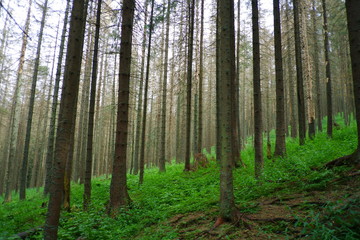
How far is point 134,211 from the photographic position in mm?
6062

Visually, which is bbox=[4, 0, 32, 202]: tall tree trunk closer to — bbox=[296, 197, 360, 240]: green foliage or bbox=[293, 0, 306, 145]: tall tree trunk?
bbox=[296, 197, 360, 240]: green foliage

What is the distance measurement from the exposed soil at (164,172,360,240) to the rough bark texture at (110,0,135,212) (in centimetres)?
217

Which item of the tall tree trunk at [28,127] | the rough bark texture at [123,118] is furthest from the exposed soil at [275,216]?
the tall tree trunk at [28,127]

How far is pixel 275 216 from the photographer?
387 cm

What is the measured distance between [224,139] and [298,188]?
7.57ft

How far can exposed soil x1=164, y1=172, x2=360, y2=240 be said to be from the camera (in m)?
3.46

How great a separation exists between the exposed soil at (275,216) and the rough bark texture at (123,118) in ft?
7.11

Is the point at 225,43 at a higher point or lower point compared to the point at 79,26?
lower

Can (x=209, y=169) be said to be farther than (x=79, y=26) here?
Yes

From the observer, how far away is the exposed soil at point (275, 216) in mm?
3461

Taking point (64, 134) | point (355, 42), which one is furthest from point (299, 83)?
point (64, 134)

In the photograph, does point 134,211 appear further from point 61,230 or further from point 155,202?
point 61,230

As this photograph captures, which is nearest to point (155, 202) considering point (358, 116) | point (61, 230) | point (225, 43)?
point (61, 230)

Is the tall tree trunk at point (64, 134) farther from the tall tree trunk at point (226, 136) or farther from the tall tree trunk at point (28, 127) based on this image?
the tall tree trunk at point (28, 127)
